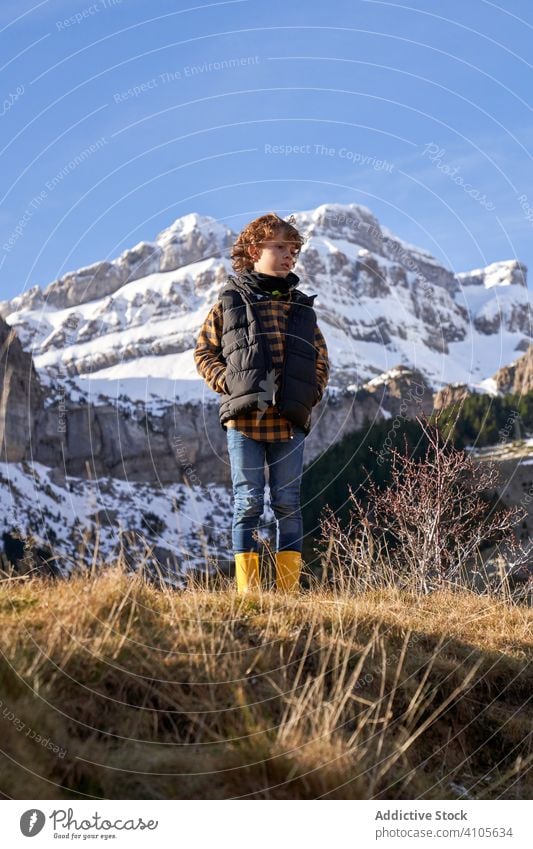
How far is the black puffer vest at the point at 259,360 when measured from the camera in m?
6.38

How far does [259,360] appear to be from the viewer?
6363 mm

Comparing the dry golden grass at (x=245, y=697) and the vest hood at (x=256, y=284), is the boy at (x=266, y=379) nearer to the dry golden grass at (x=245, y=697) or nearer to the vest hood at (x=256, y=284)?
the vest hood at (x=256, y=284)

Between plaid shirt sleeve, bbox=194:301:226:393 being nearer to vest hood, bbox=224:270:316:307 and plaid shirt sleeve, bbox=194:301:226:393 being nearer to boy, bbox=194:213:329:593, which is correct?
boy, bbox=194:213:329:593

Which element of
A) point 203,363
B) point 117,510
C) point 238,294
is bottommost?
point 117,510

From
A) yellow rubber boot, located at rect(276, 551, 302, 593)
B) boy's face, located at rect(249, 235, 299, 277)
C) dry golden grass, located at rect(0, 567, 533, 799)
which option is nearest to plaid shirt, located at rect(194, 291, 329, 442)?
boy's face, located at rect(249, 235, 299, 277)

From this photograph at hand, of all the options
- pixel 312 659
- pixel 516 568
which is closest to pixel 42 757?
pixel 312 659

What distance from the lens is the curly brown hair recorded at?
266 inches

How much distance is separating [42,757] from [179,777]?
0.60m

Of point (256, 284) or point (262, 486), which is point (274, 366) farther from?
point (262, 486)

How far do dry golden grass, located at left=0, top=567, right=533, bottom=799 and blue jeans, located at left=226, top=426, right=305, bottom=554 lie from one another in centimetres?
67

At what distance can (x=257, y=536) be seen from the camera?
248 inches

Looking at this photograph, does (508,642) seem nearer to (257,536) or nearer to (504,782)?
(504,782)

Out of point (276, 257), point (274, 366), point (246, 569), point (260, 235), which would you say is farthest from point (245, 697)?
point (260, 235)

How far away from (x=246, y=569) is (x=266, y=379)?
1.45 meters
